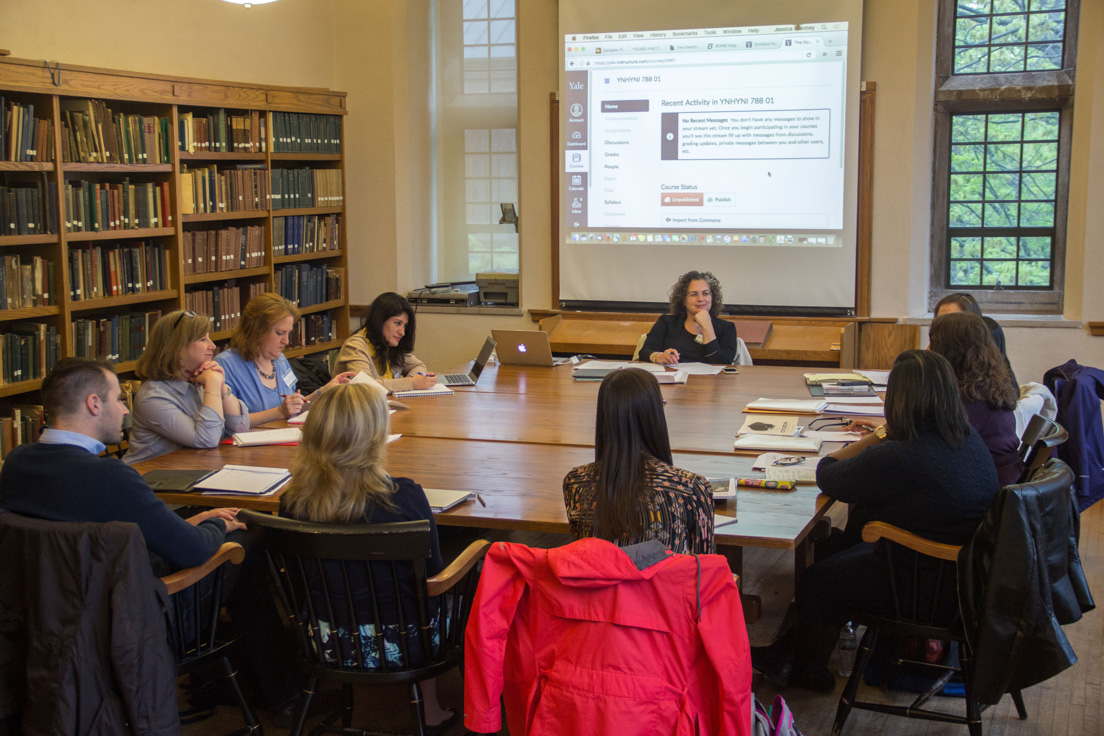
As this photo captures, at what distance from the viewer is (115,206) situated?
4.73m

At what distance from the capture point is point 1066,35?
566 cm

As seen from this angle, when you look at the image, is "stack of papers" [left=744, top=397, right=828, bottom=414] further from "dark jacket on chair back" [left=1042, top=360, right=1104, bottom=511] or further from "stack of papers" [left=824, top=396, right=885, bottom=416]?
"dark jacket on chair back" [left=1042, top=360, right=1104, bottom=511]

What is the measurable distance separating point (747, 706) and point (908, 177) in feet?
15.5

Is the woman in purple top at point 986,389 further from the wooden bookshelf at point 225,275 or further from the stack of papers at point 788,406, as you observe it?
the wooden bookshelf at point 225,275

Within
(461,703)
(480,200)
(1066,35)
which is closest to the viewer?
(461,703)

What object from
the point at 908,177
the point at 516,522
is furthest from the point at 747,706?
the point at 908,177

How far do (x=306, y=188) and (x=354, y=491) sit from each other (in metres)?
4.33

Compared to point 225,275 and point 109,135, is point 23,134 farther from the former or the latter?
point 225,275

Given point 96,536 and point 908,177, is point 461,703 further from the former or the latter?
point 908,177

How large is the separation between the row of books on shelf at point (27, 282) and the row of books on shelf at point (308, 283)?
64.0 inches

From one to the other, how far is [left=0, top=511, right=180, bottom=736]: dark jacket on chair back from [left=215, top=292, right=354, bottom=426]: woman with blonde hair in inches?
66.6

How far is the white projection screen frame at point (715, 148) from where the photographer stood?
5.82m

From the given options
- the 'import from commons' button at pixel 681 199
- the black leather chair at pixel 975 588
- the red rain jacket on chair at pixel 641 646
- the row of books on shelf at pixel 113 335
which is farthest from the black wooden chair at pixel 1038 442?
the row of books on shelf at pixel 113 335

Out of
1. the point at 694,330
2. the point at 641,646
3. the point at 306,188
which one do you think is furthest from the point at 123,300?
the point at 641,646
